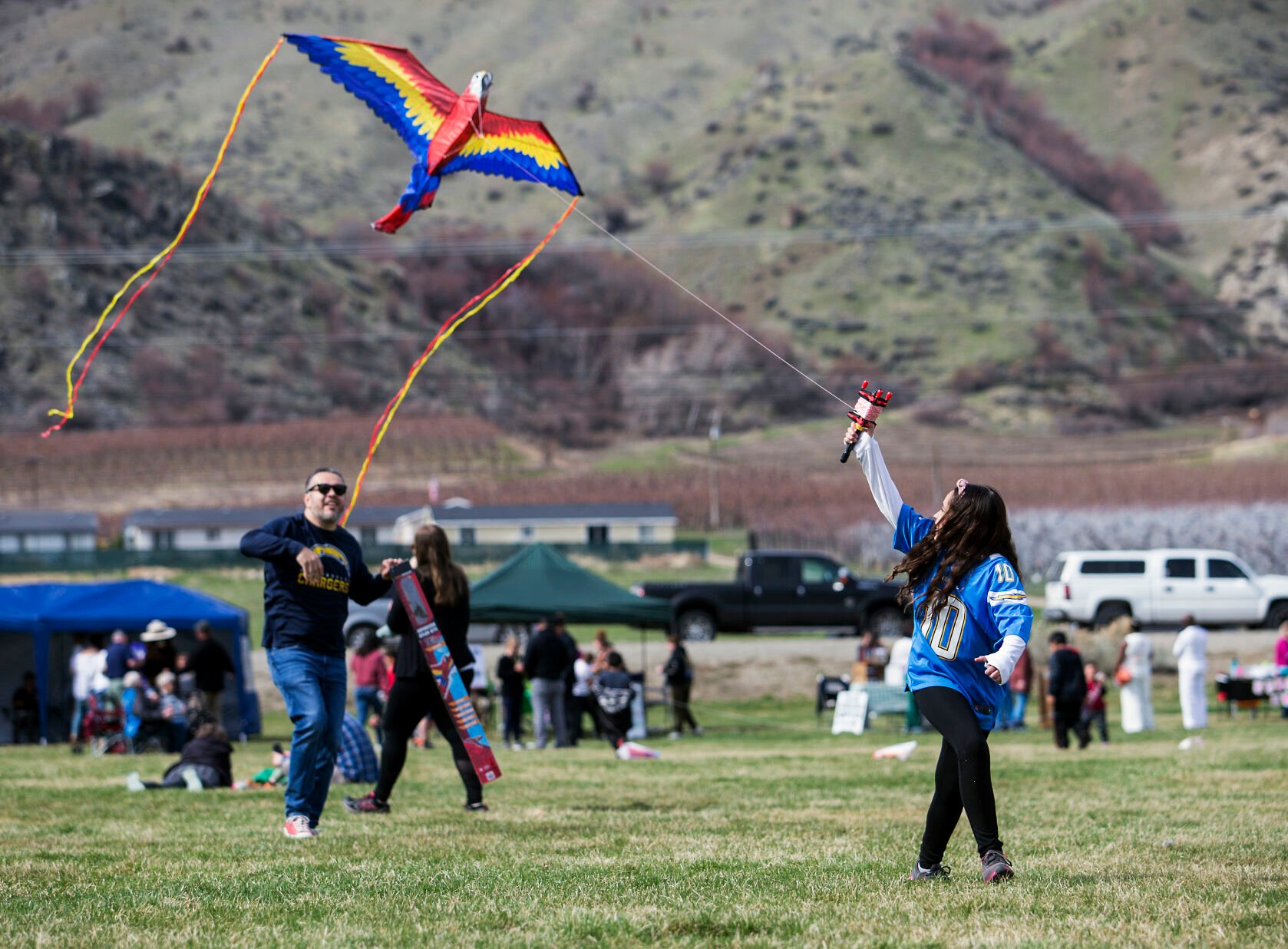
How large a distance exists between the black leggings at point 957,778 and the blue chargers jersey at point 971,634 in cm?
5

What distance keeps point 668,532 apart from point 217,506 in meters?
21.3

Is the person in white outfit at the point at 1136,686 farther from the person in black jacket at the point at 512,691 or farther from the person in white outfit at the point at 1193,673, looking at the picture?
the person in black jacket at the point at 512,691

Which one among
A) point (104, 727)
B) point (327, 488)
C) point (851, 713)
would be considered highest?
point (327, 488)

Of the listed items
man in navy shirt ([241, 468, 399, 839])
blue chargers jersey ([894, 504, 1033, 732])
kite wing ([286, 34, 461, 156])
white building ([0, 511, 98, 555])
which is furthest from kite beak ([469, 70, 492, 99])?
white building ([0, 511, 98, 555])

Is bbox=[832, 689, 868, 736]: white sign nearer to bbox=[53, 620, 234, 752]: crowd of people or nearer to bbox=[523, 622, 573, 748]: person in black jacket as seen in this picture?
bbox=[523, 622, 573, 748]: person in black jacket

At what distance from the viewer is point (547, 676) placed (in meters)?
18.1

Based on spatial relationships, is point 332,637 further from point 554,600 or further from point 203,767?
point 554,600

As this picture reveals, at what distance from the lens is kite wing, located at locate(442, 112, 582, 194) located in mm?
8492

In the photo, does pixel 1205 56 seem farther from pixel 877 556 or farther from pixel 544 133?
pixel 544 133

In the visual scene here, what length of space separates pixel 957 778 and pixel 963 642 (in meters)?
0.50

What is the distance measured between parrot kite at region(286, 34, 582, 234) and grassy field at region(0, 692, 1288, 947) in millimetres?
3380

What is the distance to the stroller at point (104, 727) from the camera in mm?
17484

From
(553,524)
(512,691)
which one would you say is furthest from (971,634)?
(553,524)

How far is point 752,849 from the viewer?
691 centimetres
